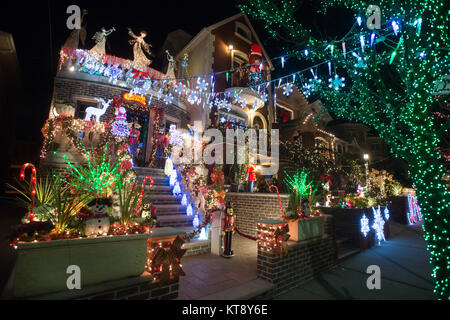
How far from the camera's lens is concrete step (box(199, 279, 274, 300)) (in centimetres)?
313

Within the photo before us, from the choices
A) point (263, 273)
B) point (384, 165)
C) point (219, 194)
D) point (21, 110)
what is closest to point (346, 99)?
point (219, 194)

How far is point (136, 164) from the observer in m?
10.3

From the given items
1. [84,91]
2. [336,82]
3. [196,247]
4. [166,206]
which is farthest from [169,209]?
[84,91]

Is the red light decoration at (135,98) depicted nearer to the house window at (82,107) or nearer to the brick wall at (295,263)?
the house window at (82,107)

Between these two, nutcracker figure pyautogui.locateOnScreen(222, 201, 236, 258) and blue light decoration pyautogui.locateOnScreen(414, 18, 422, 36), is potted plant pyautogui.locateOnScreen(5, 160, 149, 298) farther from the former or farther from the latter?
blue light decoration pyautogui.locateOnScreen(414, 18, 422, 36)

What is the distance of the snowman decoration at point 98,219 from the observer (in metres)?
2.39

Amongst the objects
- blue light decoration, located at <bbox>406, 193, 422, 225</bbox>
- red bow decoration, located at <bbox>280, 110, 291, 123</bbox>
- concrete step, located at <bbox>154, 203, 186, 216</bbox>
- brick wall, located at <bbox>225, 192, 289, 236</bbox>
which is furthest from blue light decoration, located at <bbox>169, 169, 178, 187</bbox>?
red bow decoration, located at <bbox>280, 110, 291, 123</bbox>

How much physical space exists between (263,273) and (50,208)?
3545 millimetres

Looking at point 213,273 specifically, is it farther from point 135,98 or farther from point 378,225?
point 135,98

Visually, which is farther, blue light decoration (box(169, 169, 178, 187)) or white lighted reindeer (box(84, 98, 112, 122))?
white lighted reindeer (box(84, 98, 112, 122))

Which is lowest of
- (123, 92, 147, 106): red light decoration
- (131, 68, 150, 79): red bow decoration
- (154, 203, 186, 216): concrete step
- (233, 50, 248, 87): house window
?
(154, 203, 186, 216): concrete step

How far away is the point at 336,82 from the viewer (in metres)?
5.62

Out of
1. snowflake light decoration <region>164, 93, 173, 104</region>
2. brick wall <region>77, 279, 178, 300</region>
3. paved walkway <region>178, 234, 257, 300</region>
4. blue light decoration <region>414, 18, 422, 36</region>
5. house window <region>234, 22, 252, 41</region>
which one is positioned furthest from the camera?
house window <region>234, 22, 252, 41</region>

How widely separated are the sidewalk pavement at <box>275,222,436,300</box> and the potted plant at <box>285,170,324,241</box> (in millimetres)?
938
